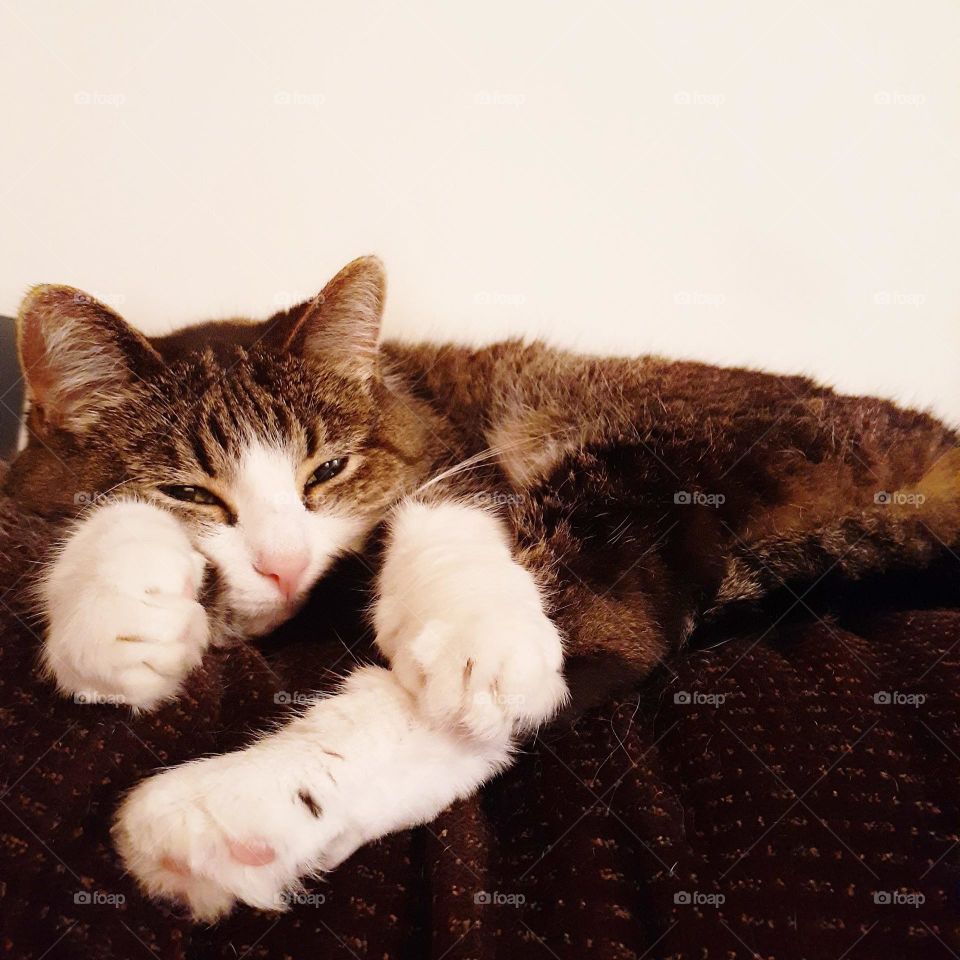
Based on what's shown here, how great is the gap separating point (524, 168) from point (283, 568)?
3.71 ft

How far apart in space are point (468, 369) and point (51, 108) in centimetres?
102

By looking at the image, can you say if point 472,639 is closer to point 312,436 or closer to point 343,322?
point 312,436

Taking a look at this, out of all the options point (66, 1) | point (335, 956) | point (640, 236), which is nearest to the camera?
point (335, 956)

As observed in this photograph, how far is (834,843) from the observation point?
62 centimetres

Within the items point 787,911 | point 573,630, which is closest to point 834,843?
point 787,911

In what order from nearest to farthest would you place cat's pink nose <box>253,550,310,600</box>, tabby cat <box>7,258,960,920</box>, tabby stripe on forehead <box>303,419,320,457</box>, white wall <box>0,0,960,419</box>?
tabby cat <box>7,258,960,920</box> < cat's pink nose <box>253,550,310,600</box> < tabby stripe on forehead <box>303,419,320,457</box> < white wall <box>0,0,960,419</box>

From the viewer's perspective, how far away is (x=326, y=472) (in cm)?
110

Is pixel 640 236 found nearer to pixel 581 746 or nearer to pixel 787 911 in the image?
pixel 581 746

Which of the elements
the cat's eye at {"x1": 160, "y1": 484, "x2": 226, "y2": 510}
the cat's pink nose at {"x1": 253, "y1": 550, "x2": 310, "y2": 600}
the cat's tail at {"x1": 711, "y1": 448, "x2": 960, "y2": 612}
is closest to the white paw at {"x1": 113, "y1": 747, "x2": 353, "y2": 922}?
the cat's pink nose at {"x1": 253, "y1": 550, "x2": 310, "y2": 600}

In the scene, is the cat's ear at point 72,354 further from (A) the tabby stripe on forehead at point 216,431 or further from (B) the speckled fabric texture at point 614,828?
(B) the speckled fabric texture at point 614,828

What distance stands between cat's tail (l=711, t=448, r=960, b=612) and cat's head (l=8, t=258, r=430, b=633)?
1.80ft

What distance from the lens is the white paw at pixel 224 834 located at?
0.61 m

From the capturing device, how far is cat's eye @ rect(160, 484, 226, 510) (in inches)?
39.9

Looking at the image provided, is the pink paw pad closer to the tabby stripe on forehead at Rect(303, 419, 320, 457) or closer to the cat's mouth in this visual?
the cat's mouth
